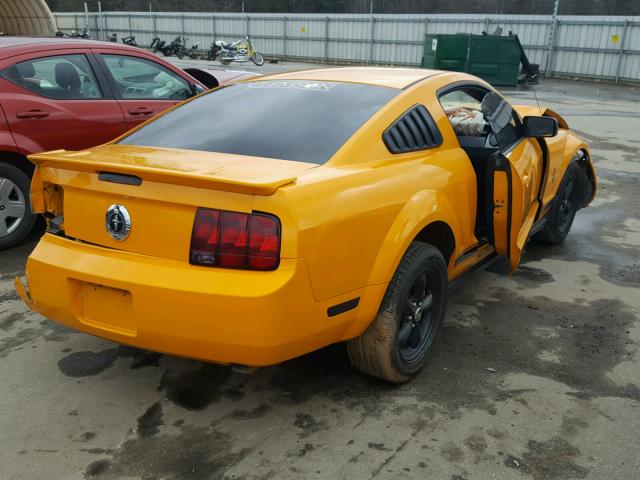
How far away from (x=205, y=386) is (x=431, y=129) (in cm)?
185

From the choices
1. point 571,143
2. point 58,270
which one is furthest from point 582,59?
point 58,270

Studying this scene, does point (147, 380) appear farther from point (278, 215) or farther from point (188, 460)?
point (278, 215)

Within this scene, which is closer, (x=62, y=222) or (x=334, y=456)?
(x=334, y=456)

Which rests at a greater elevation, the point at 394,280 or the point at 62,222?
the point at 62,222

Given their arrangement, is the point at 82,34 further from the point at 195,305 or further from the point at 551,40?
the point at 195,305

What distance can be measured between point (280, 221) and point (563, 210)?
3839mm

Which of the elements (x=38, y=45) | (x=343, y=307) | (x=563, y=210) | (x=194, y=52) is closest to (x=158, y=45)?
(x=194, y=52)

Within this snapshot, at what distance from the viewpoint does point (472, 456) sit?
8.75 feet

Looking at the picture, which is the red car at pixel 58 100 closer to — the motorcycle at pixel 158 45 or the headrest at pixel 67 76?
the headrest at pixel 67 76

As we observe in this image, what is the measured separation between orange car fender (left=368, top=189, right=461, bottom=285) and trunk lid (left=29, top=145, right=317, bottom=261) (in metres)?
0.49

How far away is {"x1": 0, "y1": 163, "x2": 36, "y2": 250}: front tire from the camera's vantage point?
16.6 feet

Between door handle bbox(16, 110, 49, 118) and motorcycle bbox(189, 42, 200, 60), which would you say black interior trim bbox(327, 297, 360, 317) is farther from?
motorcycle bbox(189, 42, 200, 60)

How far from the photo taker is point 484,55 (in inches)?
851

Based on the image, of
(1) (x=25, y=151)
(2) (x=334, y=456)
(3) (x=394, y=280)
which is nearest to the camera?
(2) (x=334, y=456)
